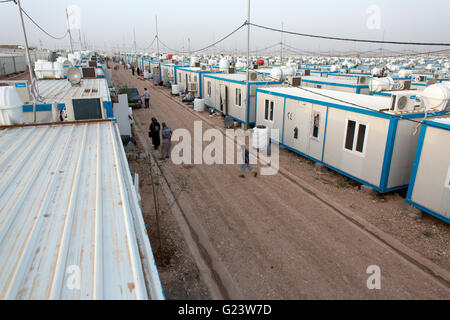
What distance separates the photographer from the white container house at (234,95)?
17391 mm

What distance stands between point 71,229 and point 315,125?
10.3 metres

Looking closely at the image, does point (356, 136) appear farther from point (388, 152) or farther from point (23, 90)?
point (23, 90)

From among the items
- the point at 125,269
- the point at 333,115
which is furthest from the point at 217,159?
the point at 125,269

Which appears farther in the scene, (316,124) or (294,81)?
(294,81)

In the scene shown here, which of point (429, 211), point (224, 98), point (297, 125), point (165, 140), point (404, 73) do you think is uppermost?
point (404, 73)

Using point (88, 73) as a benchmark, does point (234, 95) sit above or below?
below

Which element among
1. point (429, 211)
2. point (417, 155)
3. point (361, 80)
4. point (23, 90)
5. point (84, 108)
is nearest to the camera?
point (429, 211)

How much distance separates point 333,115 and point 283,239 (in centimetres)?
571

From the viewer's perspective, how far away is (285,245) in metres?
7.31

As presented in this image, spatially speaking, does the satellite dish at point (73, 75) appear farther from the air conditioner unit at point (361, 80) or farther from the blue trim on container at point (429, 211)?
the air conditioner unit at point (361, 80)

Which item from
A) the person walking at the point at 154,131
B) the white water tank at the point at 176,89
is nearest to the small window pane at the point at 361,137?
the person walking at the point at 154,131

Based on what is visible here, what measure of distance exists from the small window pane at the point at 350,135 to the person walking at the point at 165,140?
7229 mm

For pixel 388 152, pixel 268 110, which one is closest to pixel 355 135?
pixel 388 152

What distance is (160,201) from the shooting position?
959 cm
